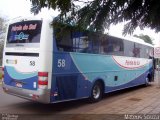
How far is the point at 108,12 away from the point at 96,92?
8205 millimetres

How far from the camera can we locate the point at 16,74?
31.2ft

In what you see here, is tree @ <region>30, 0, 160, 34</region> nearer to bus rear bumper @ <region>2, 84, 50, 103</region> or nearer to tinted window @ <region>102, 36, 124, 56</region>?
bus rear bumper @ <region>2, 84, 50, 103</region>

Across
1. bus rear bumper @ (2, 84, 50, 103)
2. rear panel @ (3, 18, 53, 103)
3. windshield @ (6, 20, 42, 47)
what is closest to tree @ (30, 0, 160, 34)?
rear panel @ (3, 18, 53, 103)

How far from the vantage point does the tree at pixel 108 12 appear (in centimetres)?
362

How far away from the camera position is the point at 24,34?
9414 mm

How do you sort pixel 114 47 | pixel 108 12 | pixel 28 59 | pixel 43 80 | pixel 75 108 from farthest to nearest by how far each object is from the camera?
1. pixel 114 47
2. pixel 75 108
3. pixel 28 59
4. pixel 43 80
5. pixel 108 12

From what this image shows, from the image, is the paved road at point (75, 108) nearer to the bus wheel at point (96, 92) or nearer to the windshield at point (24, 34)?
the bus wheel at point (96, 92)

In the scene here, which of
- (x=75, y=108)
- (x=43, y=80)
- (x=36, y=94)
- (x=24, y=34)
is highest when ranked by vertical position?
(x=24, y=34)

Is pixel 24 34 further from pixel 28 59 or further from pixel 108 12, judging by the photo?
pixel 108 12

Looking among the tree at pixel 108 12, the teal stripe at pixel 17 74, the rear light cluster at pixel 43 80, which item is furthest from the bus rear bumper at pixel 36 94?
the tree at pixel 108 12

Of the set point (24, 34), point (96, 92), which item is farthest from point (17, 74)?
point (96, 92)

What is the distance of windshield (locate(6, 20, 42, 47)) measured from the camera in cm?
898

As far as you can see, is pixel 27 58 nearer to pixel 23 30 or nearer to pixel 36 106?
pixel 23 30

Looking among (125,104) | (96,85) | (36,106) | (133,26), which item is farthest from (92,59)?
(133,26)
